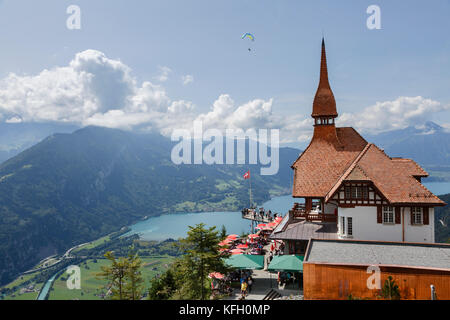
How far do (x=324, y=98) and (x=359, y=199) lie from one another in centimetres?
1786

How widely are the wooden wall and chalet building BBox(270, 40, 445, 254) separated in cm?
1198

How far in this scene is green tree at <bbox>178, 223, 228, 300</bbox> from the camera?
976 inches

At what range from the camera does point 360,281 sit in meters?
18.5

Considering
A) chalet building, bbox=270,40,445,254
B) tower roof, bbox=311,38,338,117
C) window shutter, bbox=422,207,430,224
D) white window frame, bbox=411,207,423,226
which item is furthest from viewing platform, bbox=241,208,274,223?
window shutter, bbox=422,207,430,224

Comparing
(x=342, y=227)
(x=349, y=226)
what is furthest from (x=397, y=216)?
(x=342, y=227)

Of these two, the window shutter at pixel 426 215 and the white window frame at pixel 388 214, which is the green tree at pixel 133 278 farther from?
the window shutter at pixel 426 215

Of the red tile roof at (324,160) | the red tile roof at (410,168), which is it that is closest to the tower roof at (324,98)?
the red tile roof at (324,160)

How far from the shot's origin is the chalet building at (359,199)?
29.1m

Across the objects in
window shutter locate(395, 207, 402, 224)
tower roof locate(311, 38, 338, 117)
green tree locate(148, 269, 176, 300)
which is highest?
tower roof locate(311, 38, 338, 117)

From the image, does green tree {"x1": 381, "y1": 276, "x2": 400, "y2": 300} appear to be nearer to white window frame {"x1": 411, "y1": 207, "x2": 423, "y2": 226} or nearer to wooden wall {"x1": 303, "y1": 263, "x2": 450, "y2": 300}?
wooden wall {"x1": 303, "y1": 263, "x2": 450, "y2": 300}

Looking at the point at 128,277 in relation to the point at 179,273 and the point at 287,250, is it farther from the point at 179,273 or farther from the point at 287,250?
the point at 287,250

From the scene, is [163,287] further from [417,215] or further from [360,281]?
[417,215]

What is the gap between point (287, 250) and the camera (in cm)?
3266

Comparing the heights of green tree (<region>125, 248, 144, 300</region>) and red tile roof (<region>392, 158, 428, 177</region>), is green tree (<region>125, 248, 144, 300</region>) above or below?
below
